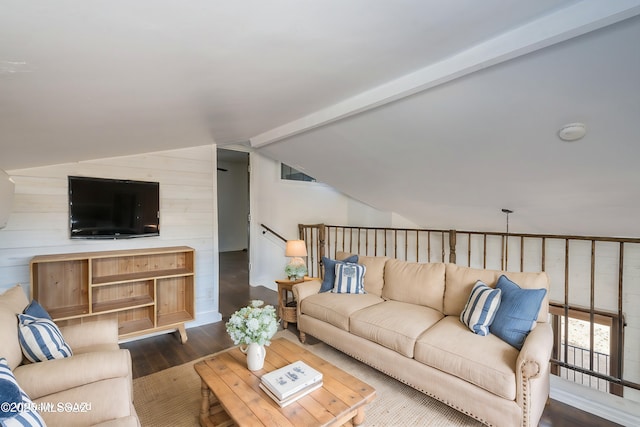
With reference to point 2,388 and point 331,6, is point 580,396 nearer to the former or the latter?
point 331,6

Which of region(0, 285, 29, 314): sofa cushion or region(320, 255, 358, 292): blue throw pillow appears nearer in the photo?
region(0, 285, 29, 314): sofa cushion

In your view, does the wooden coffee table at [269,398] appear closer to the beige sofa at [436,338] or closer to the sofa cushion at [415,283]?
the beige sofa at [436,338]

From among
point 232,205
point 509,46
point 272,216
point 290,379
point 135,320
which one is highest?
point 509,46

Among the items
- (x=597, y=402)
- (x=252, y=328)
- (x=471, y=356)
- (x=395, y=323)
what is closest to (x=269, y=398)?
(x=252, y=328)

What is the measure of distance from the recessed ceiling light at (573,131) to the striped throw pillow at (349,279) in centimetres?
208

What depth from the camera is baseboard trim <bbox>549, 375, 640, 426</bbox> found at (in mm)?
1933

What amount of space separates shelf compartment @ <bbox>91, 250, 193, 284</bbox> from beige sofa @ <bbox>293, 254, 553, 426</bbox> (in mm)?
1399

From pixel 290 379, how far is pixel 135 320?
2456mm

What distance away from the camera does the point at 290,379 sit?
5.41 ft

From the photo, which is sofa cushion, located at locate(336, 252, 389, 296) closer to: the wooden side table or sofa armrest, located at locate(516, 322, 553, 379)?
the wooden side table

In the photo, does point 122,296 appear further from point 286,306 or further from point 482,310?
point 482,310

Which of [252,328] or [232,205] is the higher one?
[232,205]

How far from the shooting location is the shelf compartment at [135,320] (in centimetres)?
298

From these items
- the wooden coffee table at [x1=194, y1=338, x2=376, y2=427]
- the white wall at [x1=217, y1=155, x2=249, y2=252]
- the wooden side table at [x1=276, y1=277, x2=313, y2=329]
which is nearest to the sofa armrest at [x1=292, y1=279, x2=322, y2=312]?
the wooden side table at [x1=276, y1=277, x2=313, y2=329]
